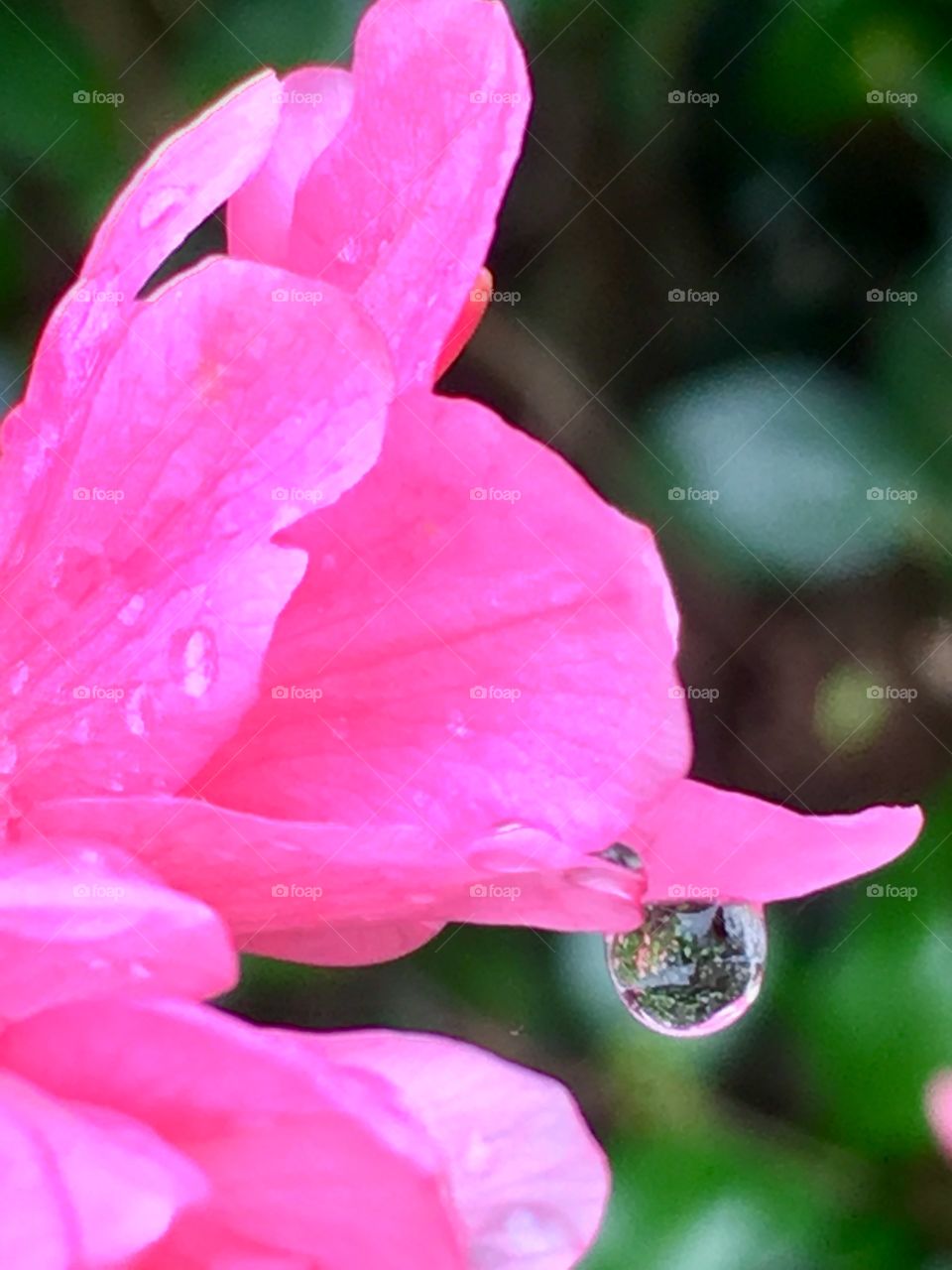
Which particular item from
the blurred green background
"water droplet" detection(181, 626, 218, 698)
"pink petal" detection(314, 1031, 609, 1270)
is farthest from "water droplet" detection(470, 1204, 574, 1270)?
the blurred green background

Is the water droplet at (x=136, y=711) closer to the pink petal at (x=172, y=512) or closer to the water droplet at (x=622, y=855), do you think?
the pink petal at (x=172, y=512)

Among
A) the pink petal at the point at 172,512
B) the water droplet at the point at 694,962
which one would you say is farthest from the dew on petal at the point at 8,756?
the water droplet at the point at 694,962

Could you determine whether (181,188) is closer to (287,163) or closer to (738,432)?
(287,163)

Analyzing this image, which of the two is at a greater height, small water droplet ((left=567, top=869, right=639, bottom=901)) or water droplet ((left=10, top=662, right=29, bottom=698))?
small water droplet ((left=567, top=869, right=639, bottom=901))

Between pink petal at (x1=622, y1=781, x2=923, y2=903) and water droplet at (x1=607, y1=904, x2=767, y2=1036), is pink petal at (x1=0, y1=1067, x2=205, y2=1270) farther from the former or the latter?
water droplet at (x1=607, y1=904, x2=767, y2=1036)

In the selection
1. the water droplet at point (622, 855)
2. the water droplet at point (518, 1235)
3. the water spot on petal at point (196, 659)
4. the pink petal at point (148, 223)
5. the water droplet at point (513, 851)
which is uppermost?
the pink petal at point (148, 223)

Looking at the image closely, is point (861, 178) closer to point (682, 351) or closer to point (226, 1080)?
point (682, 351)

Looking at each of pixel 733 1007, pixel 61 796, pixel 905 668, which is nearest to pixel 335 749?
pixel 61 796
